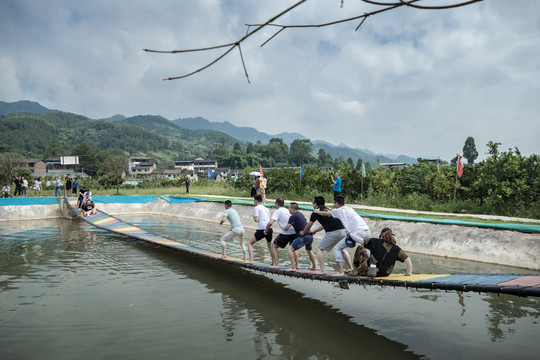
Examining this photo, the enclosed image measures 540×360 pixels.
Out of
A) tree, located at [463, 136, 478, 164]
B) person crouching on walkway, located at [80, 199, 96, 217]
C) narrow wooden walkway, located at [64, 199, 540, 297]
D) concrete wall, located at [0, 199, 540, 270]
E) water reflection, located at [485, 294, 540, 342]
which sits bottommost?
water reflection, located at [485, 294, 540, 342]

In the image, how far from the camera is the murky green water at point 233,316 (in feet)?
21.5

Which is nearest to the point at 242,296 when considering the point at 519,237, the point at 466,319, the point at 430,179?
the point at 466,319

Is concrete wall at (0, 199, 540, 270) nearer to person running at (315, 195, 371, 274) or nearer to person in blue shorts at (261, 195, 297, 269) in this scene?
person running at (315, 195, 371, 274)

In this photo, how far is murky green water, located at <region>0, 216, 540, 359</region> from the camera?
6.55m

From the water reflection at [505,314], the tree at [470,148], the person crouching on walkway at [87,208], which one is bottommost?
the water reflection at [505,314]

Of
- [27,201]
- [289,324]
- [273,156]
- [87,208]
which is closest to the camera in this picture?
[289,324]

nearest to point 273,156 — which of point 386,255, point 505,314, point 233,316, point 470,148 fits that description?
point 470,148

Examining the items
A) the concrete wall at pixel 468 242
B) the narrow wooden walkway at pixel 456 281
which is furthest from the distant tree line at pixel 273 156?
the narrow wooden walkway at pixel 456 281

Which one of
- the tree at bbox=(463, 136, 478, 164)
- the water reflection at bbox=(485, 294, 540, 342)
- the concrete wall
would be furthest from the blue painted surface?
the tree at bbox=(463, 136, 478, 164)

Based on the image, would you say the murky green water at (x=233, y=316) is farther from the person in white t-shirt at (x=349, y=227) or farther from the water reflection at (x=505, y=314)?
the person in white t-shirt at (x=349, y=227)

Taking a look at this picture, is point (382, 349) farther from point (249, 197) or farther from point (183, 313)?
point (249, 197)

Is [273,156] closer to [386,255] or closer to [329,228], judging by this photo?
[329,228]

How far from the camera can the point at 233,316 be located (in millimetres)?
8258

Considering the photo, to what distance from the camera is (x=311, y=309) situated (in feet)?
28.6
